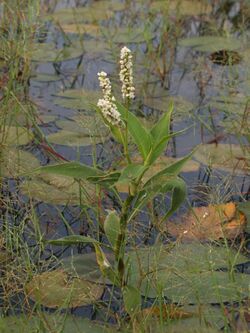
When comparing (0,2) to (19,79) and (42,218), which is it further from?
(42,218)

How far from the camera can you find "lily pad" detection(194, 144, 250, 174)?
189 cm

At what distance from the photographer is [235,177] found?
1.90m

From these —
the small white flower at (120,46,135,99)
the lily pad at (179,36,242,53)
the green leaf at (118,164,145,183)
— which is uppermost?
the small white flower at (120,46,135,99)

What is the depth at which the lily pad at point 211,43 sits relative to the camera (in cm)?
272

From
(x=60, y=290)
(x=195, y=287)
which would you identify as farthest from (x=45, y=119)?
(x=195, y=287)

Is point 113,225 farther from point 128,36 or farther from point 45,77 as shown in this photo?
point 128,36

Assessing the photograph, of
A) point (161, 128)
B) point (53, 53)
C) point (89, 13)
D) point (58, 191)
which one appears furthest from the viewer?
point (89, 13)

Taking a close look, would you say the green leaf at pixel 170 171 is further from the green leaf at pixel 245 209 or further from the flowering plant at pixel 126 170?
the green leaf at pixel 245 209

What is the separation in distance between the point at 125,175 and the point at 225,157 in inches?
28.7

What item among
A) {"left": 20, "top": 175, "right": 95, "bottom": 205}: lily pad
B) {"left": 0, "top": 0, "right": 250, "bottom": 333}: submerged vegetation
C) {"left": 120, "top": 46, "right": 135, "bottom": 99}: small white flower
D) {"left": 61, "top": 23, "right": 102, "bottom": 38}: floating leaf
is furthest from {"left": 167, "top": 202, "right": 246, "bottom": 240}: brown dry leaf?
{"left": 61, "top": 23, "right": 102, "bottom": 38}: floating leaf

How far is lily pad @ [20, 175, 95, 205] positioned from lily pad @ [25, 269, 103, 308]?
0.30 meters

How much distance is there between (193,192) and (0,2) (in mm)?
1201

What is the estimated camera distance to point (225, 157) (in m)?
1.95

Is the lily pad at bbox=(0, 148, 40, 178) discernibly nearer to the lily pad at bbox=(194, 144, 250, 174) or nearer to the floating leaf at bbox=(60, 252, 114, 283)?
the floating leaf at bbox=(60, 252, 114, 283)
